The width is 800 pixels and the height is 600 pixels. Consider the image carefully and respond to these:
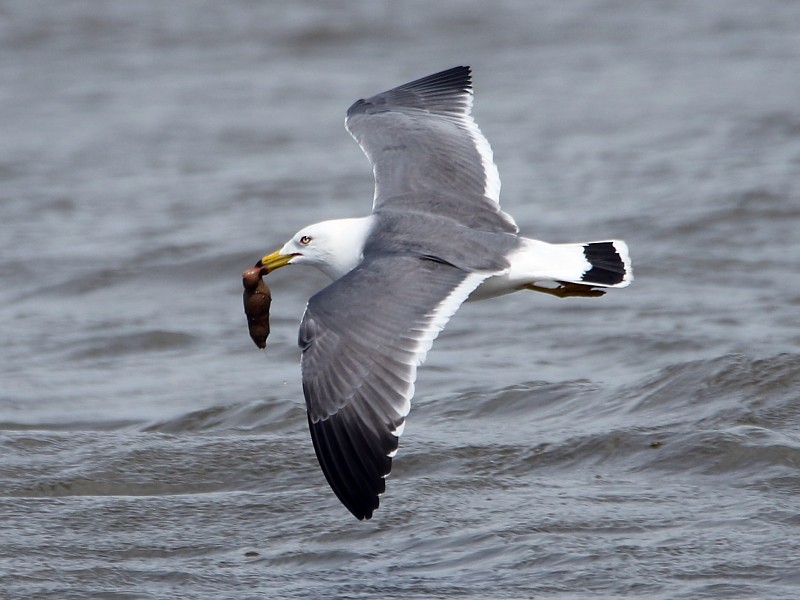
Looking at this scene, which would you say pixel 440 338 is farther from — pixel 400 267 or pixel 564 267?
pixel 400 267

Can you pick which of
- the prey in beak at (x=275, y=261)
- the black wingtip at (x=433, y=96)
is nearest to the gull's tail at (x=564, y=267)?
the prey in beak at (x=275, y=261)

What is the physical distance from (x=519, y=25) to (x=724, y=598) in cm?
1102

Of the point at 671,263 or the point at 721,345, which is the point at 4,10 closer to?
the point at 671,263

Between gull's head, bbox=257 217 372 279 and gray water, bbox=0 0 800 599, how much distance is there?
75 cm

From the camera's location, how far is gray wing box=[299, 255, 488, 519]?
4.54 meters

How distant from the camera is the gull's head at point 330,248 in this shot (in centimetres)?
568

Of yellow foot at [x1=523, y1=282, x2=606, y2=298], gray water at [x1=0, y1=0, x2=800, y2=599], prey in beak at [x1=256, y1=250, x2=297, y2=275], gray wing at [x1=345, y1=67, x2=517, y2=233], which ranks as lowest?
gray water at [x1=0, y1=0, x2=800, y2=599]

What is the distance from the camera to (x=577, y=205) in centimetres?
955

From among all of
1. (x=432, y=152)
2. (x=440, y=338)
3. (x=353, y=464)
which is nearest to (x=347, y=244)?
(x=432, y=152)

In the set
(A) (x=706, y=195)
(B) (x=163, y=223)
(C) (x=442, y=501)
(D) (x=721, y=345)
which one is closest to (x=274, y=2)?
(B) (x=163, y=223)

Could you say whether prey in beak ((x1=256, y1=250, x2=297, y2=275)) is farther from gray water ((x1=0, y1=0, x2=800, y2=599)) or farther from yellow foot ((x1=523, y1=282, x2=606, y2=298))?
yellow foot ((x1=523, y1=282, x2=606, y2=298))

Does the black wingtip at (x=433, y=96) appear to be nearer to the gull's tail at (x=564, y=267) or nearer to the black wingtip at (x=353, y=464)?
the gull's tail at (x=564, y=267)

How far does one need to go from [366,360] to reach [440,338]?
2.65m

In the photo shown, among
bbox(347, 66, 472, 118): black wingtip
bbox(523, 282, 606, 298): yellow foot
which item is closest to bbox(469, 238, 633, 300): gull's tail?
bbox(523, 282, 606, 298): yellow foot
